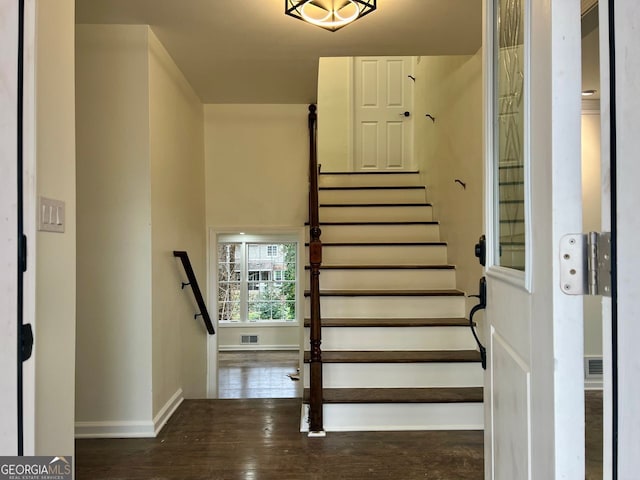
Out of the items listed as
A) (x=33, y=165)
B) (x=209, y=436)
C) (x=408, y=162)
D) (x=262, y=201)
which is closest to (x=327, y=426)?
(x=209, y=436)

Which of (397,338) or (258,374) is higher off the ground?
(397,338)

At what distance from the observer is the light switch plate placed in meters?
1.29

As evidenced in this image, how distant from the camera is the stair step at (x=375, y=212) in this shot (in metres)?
4.33

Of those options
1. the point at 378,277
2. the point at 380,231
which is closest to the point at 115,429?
the point at 378,277

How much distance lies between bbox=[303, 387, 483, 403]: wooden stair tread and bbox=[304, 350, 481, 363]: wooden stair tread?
17 cm

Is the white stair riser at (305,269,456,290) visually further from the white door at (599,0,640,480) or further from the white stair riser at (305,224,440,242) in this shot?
the white door at (599,0,640,480)

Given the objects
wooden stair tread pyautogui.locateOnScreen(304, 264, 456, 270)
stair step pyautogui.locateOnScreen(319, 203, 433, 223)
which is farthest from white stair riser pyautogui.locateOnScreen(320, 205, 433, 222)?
wooden stair tread pyautogui.locateOnScreen(304, 264, 456, 270)

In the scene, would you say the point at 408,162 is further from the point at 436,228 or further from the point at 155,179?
the point at 155,179

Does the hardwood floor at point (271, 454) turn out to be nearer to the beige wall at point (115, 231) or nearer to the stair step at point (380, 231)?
the beige wall at point (115, 231)

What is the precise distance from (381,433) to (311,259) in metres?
1.06

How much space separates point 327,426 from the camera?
2531 mm

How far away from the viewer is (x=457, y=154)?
344 centimetres

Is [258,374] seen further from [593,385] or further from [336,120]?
[593,385]

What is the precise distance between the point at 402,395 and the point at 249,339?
4803 millimetres
